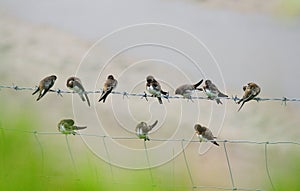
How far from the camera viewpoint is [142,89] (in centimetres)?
388

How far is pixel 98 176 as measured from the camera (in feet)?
7.44

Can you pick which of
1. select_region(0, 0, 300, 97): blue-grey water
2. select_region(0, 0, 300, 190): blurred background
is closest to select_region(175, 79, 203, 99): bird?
select_region(0, 0, 300, 190): blurred background

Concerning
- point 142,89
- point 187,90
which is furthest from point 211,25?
point 187,90

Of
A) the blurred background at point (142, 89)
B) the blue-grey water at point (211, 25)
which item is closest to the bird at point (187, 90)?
the blurred background at point (142, 89)

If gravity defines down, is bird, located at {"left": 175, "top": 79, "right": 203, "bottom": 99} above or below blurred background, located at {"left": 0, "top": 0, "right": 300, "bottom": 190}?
below

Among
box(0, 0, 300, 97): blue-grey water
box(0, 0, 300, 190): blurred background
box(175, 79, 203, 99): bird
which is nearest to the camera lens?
box(175, 79, 203, 99): bird

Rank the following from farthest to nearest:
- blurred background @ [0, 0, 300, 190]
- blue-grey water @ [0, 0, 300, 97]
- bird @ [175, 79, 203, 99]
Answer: blue-grey water @ [0, 0, 300, 97] < blurred background @ [0, 0, 300, 190] < bird @ [175, 79, 203, 99]

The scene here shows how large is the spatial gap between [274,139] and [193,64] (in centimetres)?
86

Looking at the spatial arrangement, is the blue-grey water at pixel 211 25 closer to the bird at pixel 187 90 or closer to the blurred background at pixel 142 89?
the blurred background at pixel 142 89

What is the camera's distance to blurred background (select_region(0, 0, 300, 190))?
2473 mm

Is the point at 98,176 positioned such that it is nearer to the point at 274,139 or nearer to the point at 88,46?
the point at 274,139

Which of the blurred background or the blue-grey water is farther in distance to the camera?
the blue-grey water

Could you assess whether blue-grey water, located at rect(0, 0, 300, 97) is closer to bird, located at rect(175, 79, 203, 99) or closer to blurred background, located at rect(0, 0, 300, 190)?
blurred background, located at rect(0, 0, 300, 190)

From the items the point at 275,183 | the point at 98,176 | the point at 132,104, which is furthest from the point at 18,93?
the point at 275,183
